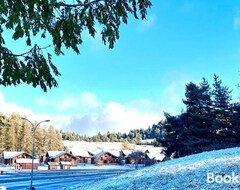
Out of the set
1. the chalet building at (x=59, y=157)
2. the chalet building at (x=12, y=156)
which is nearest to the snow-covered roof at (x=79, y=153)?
the chalet building at (x=59, y=157)

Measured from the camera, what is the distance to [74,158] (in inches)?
3558

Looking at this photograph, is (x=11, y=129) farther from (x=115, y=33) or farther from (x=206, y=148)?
(x=115, y=33)

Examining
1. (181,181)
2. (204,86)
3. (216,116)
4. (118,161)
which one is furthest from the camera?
(118,161)

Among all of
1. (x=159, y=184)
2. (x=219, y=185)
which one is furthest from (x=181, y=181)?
(x=219, y=185)

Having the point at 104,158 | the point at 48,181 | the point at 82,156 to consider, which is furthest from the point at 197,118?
the point at 82,156

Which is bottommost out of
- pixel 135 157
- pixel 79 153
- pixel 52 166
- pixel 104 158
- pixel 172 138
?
pixel 52 166

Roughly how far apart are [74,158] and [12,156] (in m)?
20.9

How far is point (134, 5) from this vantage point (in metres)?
3.90

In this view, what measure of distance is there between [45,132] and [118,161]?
26.4m

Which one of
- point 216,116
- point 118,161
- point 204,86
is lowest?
point 118,161

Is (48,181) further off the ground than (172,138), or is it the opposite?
(172,138)

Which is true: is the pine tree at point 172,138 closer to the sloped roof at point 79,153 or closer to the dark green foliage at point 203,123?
the dark green foliage at point 203,123

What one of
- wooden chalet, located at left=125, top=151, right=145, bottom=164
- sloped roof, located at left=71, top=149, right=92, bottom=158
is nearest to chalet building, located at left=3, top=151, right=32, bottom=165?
sloped roof, located at left=71, top=149, right=92, bottom=158

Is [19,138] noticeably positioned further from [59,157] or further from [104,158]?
[104,158]
